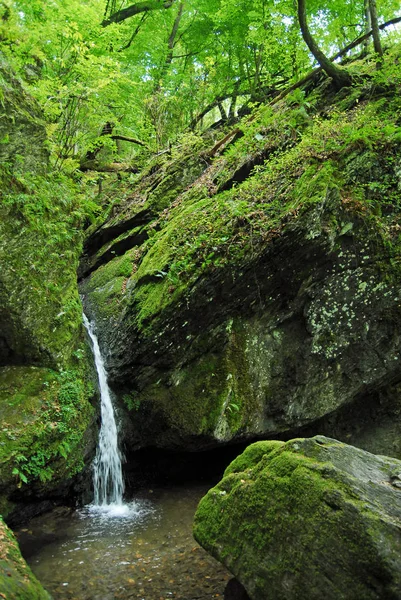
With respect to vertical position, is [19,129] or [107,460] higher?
[19,129]

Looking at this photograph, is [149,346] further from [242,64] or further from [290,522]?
[242,64]

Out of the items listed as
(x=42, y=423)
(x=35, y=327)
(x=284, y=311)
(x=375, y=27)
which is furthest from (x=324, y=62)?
(x=42, y=423)

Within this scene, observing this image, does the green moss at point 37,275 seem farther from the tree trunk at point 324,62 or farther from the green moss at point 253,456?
the tree trunk at point 324,62

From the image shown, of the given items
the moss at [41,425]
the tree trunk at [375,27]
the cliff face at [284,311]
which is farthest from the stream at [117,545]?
the tree trunk at [375,27]

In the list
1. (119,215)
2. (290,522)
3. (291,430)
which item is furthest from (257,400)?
(119,215)

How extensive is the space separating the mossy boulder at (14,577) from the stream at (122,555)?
76cm

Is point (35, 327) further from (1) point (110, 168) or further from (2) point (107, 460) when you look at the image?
(1) point (110, 168)

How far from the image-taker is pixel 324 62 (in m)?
8.56

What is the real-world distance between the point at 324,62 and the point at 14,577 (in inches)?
384

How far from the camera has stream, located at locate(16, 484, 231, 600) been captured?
186 inches

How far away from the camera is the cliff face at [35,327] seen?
5.98 m

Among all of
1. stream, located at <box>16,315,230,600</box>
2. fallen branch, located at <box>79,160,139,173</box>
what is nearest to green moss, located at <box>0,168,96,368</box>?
stream, located at <box>16,315,230,600</box>

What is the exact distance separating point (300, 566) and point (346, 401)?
4561mm

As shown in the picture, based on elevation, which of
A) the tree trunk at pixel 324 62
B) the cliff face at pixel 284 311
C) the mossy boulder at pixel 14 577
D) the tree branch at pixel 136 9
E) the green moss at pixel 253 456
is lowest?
the mossy boulder at pixel 14 577
